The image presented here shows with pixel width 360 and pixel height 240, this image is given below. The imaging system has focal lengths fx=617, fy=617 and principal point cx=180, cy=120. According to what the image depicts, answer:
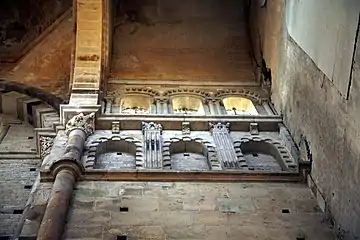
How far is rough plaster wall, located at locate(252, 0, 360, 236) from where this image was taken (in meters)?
6.68

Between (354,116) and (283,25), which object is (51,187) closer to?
(354,116)

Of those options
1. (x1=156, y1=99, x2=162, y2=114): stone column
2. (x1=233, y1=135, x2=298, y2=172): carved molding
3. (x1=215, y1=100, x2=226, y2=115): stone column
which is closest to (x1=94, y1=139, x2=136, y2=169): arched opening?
(x1=156, y1=99, x2=162, y2=114): stone column

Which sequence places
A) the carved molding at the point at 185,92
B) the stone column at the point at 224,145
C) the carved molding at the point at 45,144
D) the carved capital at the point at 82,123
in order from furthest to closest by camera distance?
1. the carved molding at the point at 185,92
2. the carved molding at the point at 45,144
3. the carved capital at the point at 82,123
4. the stone column at the point at 224,145

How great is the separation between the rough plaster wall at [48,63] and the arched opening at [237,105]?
3.32 metres

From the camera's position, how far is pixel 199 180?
8.31 m

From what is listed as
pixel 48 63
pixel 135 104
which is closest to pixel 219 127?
pixel 135 104

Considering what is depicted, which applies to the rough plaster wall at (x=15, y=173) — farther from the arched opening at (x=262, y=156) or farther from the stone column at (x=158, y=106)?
the arched opening at (x=262, y=156)

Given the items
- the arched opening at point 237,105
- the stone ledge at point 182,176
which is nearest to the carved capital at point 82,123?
the stone ledge at point 182,176

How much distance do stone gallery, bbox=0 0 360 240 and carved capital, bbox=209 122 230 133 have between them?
0.03 metres

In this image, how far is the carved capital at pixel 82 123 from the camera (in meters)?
9.84

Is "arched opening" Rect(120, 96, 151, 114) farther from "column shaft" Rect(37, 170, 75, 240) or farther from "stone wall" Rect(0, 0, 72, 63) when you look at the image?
"column shaft" Rect(37, 170, 75, 240)

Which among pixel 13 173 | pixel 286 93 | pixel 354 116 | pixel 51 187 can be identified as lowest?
pixel 13 173

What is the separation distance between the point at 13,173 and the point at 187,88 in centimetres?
366

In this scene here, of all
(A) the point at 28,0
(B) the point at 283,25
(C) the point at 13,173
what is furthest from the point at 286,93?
(A) the point at 28,0
